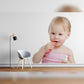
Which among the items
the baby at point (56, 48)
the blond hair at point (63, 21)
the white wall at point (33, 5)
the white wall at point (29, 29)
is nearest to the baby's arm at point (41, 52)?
the baby at point (56, 48)

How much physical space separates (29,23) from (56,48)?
976 millimetres

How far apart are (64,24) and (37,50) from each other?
0.98 meters

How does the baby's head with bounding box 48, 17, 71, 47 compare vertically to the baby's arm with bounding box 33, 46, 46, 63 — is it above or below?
above

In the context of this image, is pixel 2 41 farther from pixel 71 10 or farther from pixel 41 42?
pixel 71 10

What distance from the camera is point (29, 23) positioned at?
444 cm

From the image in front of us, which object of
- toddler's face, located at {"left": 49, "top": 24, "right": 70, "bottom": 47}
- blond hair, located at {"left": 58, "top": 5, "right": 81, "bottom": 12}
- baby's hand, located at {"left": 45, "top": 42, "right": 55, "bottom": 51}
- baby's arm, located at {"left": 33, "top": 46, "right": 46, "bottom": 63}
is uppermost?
blond hair, located at {"left": 58, "top": 5, "right": 81, "bottom": 12}

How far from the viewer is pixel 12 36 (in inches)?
173

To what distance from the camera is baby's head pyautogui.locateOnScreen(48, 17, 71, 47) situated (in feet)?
14.0

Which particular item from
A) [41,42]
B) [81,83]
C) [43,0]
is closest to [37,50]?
[41,42]

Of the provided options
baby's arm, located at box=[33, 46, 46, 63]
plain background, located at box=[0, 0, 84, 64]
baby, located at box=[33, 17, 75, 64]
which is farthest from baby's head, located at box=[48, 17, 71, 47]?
baby's arm, located at box=[33, 46, 46, 63]

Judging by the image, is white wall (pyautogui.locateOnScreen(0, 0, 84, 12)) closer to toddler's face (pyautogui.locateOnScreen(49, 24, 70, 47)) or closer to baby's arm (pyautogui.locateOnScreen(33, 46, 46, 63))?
toddler's face (pyautogui.locateOnScreen(49, 24, 70, 47))

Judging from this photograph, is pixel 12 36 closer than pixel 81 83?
No

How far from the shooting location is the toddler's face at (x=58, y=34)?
4.27 metres

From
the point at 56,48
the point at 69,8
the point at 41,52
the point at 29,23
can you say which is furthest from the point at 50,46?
the point at 69,8
